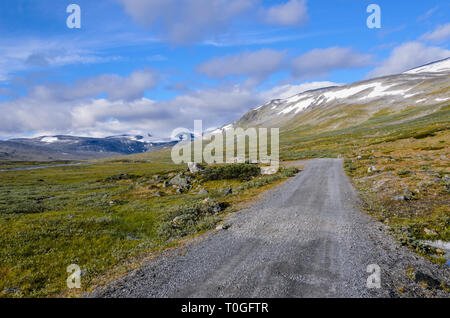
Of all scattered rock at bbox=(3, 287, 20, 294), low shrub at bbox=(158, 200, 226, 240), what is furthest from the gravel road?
scattered rock at bbox=(3, 287, 20, 294)

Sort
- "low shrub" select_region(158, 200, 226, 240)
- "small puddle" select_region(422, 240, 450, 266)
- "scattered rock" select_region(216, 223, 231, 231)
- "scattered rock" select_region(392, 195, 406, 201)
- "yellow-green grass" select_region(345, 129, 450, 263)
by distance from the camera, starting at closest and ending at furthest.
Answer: "small puddle" select_region(422, 240, 450, 266), "yellow-green grass" select_region(345, 129, 450, 263), "scattered rock" select_region(216, 223, 231, 231), "low shrub" select_region(158, 200, 226, 240), "scattered rock" select_region(392, 195, 406, 201)

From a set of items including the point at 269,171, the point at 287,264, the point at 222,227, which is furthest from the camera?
the point at 269,171

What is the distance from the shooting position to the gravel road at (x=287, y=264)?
25.9 ft

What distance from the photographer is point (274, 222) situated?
15.0m

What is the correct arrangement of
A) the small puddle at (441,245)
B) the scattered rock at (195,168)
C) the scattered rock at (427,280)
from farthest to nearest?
the scattered rock at (195,168)
the small puddle at (441,245)
the scattered rock at (427,280)

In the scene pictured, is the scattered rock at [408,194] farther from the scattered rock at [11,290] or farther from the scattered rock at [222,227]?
the scattered rock at [11,290]

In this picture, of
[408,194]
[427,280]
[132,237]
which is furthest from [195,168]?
[427,280]

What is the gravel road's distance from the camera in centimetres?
789

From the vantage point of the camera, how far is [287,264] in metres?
9.45
